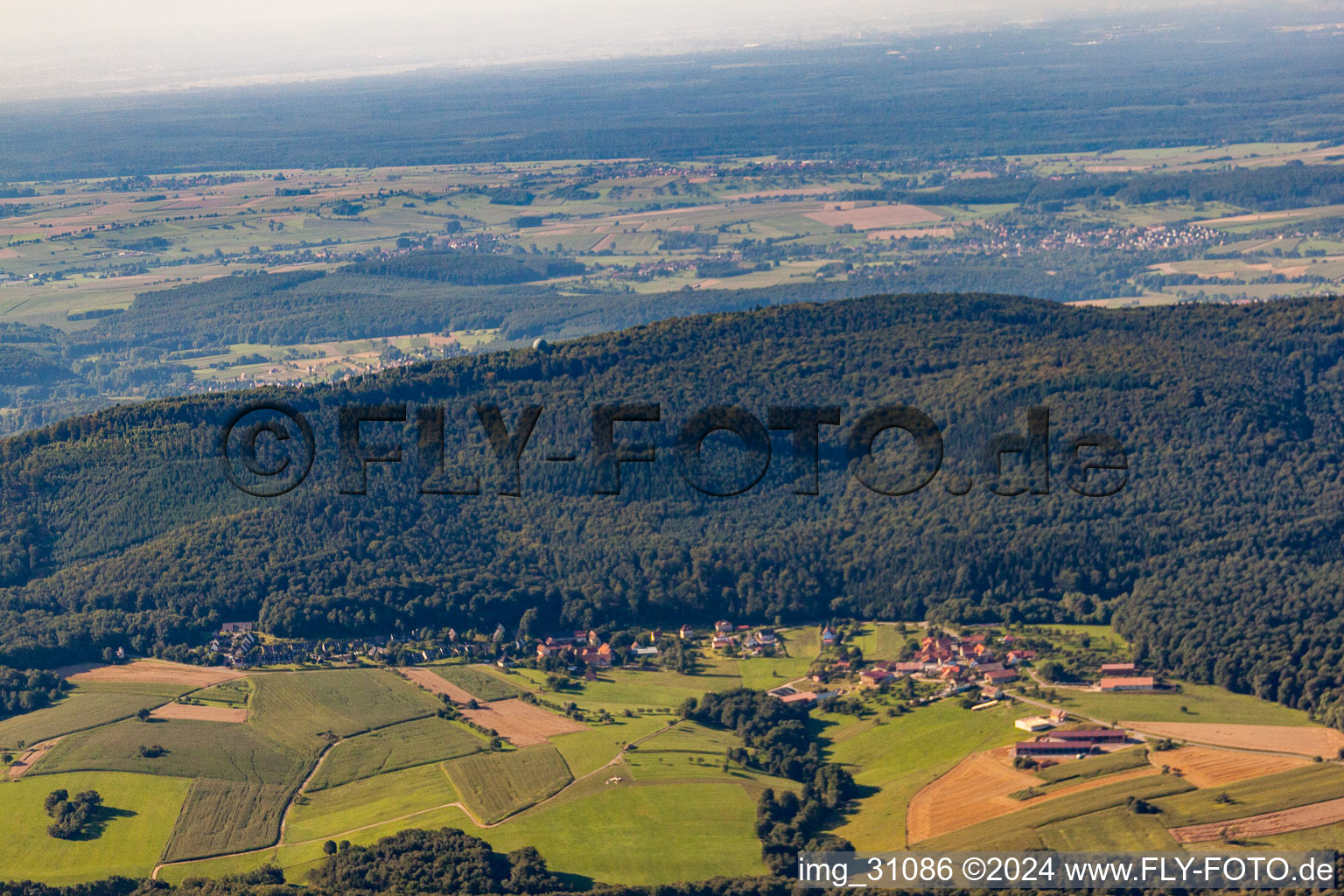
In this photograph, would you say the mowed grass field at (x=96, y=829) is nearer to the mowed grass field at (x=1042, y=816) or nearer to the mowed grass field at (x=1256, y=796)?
the mowed grass field at (x=1042, y=816)

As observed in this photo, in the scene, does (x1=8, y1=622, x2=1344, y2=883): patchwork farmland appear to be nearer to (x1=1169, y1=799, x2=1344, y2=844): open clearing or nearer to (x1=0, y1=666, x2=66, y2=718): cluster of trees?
(x1=1169, y1=799, x2=1344, y2=844): open clearing

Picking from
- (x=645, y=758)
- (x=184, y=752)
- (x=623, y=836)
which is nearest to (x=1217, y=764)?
(x=645, y=758)

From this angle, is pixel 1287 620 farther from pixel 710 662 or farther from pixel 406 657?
pixel 406 657

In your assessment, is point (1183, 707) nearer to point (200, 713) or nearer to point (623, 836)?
point (623, 836)

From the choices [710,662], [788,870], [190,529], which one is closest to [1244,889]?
[788,870]

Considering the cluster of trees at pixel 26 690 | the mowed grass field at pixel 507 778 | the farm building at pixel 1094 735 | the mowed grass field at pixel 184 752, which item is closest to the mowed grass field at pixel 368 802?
the mowed grass field at pixel 507 778

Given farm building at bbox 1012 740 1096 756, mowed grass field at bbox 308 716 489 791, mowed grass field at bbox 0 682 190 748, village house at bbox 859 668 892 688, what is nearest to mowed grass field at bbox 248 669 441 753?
mowed grass field at bbox 308 716 489 791
